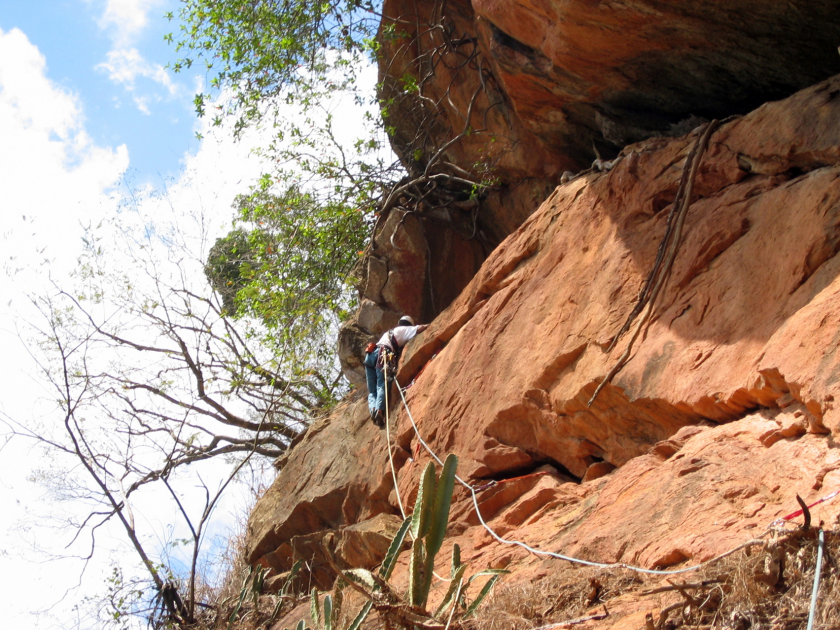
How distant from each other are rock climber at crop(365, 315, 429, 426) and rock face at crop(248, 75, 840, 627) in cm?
52

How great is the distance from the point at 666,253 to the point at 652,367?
115cm

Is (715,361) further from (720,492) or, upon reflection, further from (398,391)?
(398,391)

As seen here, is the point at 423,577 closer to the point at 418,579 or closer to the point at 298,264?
the point at 418,579

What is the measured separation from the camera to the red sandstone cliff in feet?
15.0

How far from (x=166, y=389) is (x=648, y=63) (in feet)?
34.6

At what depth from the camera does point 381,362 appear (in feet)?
32.3

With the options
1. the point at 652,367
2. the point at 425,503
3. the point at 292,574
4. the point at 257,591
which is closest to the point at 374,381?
the point at 292,574

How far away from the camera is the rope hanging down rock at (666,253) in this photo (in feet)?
20.5

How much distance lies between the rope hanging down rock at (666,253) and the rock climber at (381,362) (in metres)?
3.96

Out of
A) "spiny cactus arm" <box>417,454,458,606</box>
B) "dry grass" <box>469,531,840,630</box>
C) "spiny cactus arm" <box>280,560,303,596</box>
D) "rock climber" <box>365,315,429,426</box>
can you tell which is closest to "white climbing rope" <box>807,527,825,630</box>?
"dry grass" <box>469,531,840,630</box>

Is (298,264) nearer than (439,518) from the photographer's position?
No

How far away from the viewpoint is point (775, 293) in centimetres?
521

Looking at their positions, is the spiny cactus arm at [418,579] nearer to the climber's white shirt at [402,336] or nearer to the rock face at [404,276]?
the climber's white shirt at [402,336]

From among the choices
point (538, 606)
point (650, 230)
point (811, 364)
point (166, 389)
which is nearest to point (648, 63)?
point (650, 230)
